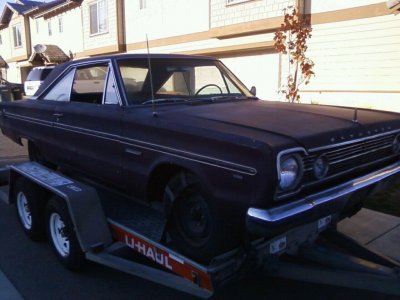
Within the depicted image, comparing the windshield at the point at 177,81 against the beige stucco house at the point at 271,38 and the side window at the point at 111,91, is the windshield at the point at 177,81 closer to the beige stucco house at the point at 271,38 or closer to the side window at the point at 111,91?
the side window at the point at 111,91

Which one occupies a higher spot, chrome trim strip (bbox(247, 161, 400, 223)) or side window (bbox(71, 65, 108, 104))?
side window (bbox(71, 65, 108, 104))

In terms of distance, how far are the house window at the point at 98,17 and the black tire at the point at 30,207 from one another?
1574cm

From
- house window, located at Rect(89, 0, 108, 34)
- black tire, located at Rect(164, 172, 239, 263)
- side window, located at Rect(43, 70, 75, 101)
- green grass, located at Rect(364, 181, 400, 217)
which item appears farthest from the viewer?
house window, located at Rect(89, 0, 108, 34)

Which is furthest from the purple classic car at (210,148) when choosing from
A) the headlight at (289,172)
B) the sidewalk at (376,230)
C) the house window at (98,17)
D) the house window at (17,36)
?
the house window at (17,36)

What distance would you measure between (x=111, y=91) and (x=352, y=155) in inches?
85.4

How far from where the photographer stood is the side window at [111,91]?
3.90 m

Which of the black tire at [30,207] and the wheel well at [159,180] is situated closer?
the wheel well at [159,180]

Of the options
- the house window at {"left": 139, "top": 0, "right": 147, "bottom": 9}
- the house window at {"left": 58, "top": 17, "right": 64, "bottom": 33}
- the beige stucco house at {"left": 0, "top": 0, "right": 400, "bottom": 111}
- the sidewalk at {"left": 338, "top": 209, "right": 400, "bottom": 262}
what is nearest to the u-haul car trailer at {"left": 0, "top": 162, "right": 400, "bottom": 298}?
the sidewalk at {"left": 338, "top": 209, "right": 400, "bottom": 262}

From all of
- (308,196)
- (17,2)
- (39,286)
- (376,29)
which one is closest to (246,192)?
(308,196)

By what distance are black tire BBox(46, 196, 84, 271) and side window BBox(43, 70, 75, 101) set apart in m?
1.40

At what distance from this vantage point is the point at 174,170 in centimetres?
325

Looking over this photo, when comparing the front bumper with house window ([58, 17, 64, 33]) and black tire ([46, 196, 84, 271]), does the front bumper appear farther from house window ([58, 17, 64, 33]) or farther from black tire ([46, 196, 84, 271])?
house window ([58, 17, 64, 33])

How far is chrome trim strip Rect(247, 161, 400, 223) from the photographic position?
2.46 metres

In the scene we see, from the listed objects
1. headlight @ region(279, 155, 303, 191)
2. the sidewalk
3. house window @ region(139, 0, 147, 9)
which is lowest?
the sidewalk
